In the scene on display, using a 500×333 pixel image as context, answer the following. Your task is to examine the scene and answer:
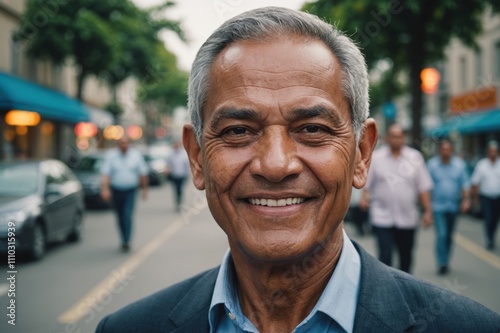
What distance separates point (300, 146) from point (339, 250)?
389 millimetres

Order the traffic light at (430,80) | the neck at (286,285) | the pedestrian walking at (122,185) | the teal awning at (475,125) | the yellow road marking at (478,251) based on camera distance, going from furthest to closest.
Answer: the teal awning at (475,125)
the traffic light at (430,80)
the pedestrian walking at (122,185)
the yellow road marking at (478,251)
the neck at (286,285)

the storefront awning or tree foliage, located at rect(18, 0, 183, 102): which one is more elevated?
→ tree foliage, located at rect(18, 0, 183, 102)

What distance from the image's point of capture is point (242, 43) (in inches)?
63.9

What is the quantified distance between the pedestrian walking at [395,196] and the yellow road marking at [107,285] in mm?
3345

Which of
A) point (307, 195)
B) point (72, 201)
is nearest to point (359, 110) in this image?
point (307, 195)

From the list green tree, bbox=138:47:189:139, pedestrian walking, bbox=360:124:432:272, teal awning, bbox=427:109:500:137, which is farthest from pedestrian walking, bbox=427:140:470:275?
green tree, bbox=138:47:189:139

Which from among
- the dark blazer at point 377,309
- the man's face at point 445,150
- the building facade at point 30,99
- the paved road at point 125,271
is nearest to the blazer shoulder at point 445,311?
the dark blazer at point 377,309

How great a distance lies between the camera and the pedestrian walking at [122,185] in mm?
10312

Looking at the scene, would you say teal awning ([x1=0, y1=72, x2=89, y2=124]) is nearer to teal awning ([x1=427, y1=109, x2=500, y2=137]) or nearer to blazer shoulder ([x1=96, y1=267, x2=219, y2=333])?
teal awning ([x1=427, y1=109, x2=500, y2=137])

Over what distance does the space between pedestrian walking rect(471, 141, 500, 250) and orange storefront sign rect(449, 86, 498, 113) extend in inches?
609

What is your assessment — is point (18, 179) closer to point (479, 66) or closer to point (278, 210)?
point (278, 210)

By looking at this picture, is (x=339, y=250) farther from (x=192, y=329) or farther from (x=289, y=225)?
(x=192, y=329)

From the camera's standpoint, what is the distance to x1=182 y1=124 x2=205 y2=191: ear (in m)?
1.87

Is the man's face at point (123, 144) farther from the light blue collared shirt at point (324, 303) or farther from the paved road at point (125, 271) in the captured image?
the light blue collared shirt at point (324, 303)
